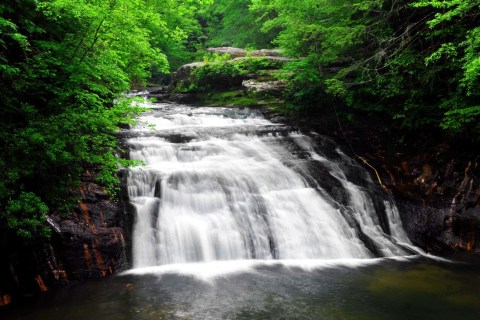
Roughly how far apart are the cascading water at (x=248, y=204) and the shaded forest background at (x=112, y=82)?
1.25 meters

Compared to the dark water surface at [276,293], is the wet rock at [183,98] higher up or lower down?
higher up

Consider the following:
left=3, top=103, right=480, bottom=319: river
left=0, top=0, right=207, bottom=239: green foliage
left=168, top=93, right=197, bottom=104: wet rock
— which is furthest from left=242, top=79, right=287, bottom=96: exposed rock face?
left=0, top=0, right=207, bottom=239: green foliage

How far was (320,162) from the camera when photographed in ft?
32.7

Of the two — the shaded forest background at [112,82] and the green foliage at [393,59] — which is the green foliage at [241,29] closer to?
the green foliage at [393,59]

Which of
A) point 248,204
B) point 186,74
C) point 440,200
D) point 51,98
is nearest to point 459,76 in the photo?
point 440,200

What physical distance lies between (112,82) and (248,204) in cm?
381

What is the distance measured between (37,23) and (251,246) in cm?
573

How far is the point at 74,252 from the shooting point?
6.00m

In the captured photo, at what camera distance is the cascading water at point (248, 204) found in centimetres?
708

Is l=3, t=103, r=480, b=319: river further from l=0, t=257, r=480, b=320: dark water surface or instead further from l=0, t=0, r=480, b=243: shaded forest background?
l=0, t=0, r=480, b=243: shaded forest background

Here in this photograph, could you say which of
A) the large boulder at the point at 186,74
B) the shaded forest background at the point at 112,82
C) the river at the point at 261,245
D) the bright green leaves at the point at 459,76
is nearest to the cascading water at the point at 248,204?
the river at the point at 261,245

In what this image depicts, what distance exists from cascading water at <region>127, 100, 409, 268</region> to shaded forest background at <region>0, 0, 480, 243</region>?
1.25m

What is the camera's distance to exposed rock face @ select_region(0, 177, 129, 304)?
17.9 feet

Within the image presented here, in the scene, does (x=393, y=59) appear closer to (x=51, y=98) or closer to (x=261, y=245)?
(x=261, y=245)
